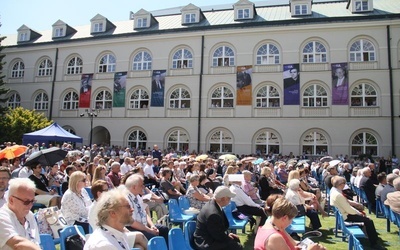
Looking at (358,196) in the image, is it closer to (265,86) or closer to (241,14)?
(265,86)

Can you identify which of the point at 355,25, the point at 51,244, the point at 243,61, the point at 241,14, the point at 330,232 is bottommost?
the point at 330,232

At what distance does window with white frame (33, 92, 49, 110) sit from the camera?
3262 cm

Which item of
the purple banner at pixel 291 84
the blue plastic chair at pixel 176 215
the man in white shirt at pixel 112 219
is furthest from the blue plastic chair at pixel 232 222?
the purple banner at pixel 291 84

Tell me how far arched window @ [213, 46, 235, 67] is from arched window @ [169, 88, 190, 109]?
140 inches

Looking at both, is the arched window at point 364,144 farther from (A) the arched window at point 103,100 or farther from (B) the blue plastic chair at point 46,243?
(B) the blue plastic chair at point 46,243

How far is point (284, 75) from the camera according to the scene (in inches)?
1032

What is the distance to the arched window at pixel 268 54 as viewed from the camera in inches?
1060

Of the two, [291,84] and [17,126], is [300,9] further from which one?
[17,126]

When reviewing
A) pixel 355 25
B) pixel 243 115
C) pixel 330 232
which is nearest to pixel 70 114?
pixel 243 115

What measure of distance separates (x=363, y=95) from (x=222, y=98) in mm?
10749

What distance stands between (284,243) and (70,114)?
30926 mm

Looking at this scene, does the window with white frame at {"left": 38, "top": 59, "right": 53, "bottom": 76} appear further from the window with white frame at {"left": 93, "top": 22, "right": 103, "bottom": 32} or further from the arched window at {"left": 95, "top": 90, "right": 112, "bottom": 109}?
the arched window at {"left": 95, "top": 90, "right": 112, "bottom": 109}

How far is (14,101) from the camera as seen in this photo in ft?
→ 112

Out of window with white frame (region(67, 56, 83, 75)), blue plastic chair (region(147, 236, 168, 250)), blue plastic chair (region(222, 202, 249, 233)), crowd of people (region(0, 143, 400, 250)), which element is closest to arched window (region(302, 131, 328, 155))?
crowd of people (region(0, 143, 400, 250))
